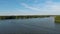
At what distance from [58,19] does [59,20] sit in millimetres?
278

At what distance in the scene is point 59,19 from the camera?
12.9m

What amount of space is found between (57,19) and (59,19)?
1.25ft

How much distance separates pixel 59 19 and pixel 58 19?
0.17 m

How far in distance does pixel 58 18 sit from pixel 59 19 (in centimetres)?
19

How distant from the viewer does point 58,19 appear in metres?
13.0

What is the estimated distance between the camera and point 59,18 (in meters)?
12.8

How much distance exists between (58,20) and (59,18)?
11.4 inches

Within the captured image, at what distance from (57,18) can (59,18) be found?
1.25 ft

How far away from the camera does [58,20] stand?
42.3 feet

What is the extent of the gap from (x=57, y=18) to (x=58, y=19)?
221 mm

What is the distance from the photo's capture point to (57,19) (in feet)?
43.4
